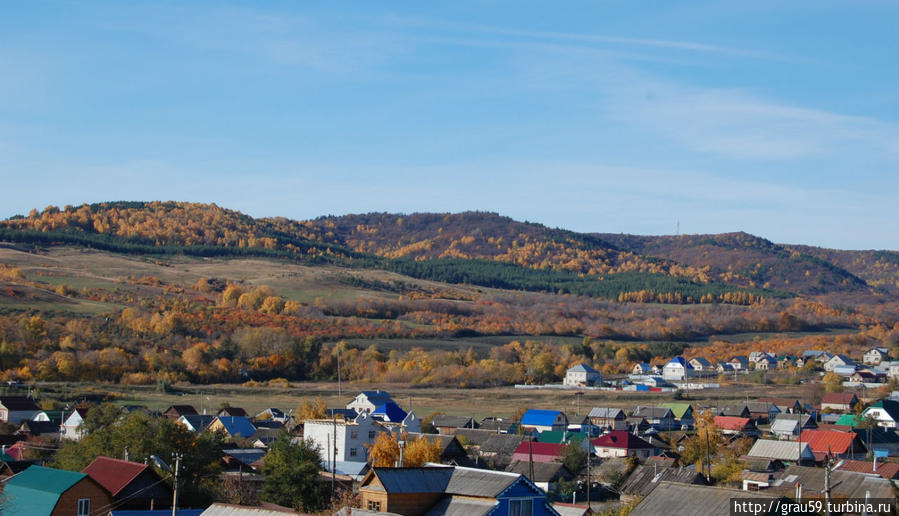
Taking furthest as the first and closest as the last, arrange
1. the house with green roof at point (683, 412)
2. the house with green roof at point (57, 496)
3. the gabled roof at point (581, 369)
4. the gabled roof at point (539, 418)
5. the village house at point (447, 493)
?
the gabled roof at point (581, 369) < the house with green roof at point (683, 412) < the gabled roof at point (539, 418) < the house with green roof at point (57, 496) < the village house at point (447, 493)

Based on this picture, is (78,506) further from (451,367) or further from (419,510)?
(451,367)

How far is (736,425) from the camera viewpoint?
57750mm

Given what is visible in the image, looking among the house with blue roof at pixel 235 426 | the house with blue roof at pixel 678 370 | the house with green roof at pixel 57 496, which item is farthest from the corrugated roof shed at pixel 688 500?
the house with blue roof at pixel 678 370

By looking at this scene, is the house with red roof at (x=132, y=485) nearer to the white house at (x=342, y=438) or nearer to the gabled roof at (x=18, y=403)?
the white house at (x=342, y=438)

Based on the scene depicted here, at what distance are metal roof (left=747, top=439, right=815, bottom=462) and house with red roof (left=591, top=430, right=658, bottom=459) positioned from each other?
5.91 m

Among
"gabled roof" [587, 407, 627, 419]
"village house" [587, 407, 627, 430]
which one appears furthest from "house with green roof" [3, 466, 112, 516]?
"gabled roof" [587, 407, 627, 419]

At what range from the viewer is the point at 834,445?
4516cm

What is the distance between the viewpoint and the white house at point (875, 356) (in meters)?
118

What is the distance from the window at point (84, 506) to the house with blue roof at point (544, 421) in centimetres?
3440

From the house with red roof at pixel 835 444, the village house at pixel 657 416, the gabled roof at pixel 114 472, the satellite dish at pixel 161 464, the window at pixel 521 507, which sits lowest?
the village house at pixel 657 416

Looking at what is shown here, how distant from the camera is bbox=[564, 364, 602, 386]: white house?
95562 mm

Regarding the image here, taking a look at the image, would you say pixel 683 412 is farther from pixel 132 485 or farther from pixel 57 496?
pixel 57 496

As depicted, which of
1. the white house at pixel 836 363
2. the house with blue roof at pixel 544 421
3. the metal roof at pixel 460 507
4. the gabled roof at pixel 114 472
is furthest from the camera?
the white house at pixel 836 363

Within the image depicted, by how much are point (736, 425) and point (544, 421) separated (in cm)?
1043
